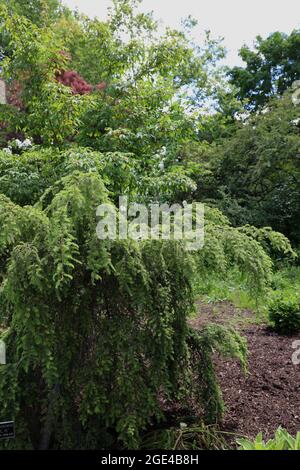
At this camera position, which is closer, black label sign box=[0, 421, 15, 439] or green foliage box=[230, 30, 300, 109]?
black label sign box=[0, 421, 15, 439]

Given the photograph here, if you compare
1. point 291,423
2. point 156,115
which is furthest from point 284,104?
point 291,423

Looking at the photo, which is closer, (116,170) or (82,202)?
(82,202)

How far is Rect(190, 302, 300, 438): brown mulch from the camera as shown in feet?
8.97

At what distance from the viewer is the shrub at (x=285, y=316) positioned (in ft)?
15.2

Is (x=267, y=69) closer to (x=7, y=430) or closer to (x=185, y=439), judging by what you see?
(x=185, y=439)

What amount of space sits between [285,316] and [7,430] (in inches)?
132

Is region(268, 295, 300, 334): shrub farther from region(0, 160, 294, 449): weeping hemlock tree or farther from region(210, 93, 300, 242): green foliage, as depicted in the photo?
region(210, 93, 300, 242): green foliage

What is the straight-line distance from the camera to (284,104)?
9234 millimetres

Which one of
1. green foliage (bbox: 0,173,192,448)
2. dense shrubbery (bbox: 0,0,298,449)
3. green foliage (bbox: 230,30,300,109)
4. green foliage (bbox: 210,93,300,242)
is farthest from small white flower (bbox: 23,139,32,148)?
green foliage (bbox: 230,30,300,109)

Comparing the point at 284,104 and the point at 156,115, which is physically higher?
the point at 284,104

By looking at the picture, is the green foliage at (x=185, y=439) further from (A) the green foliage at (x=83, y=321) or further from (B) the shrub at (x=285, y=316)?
(B) the shrub at (x=285, y=316)

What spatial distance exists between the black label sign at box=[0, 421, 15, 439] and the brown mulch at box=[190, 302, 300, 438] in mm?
1285
